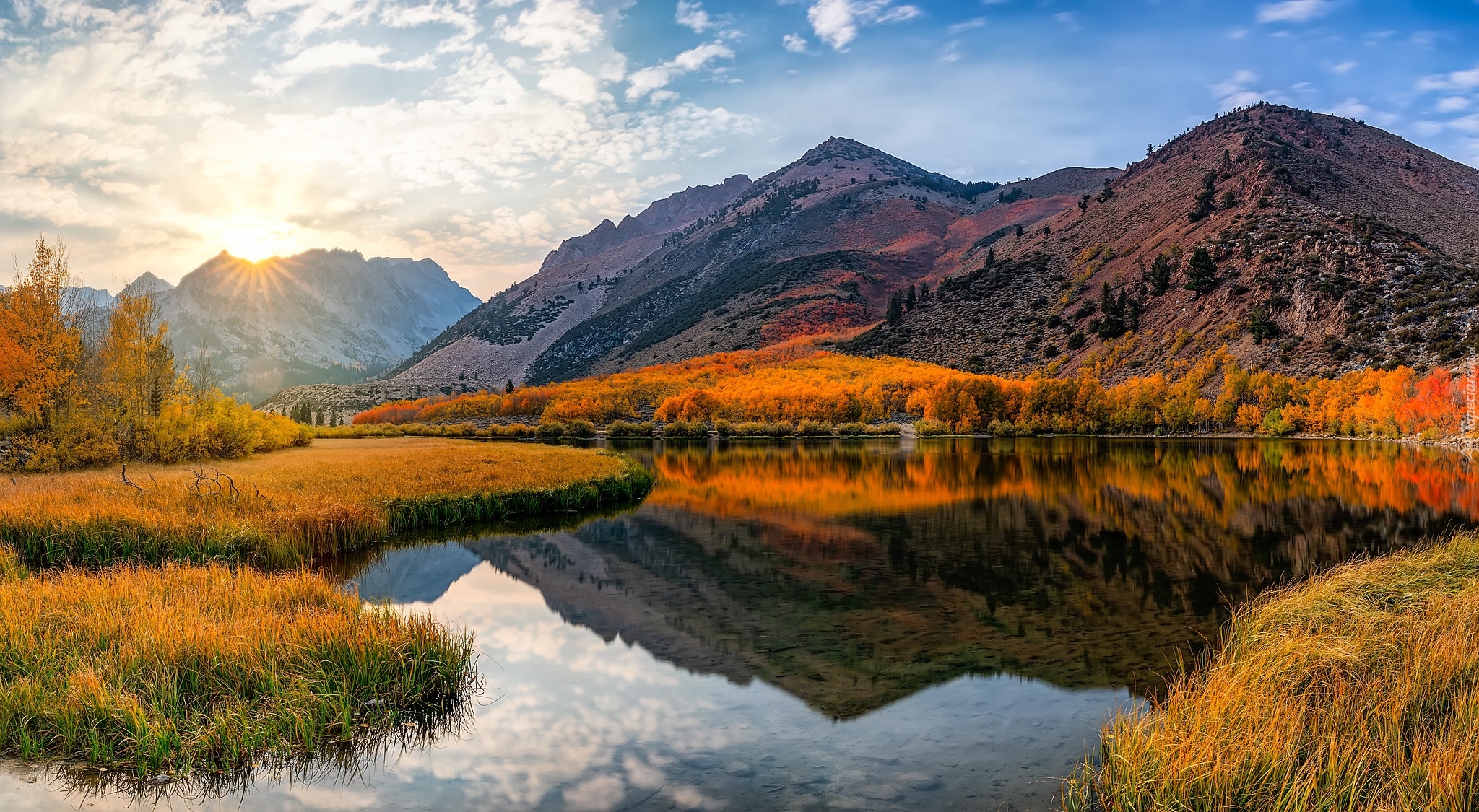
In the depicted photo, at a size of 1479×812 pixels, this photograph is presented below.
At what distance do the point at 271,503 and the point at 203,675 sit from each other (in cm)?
1415

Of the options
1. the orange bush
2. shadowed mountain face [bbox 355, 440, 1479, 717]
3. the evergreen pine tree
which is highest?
the evergreen pine tree

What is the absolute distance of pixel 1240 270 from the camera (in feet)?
315

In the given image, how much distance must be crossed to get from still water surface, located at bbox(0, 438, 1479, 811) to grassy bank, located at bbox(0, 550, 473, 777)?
19.7 inches

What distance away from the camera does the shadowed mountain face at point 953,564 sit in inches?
532

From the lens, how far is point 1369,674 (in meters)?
9.37

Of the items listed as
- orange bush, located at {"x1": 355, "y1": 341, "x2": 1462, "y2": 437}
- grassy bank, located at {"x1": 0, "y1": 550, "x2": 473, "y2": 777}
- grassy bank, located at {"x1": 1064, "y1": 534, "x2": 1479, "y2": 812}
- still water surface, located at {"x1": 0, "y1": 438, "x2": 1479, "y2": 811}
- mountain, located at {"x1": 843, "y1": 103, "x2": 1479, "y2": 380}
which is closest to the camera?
grassy bank, located at {"x1": 1064, "y1": 534, "x2": 1479, "y2": 812}

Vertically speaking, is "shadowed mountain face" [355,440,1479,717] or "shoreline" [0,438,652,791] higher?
"shoreline" [0,438,652,791]

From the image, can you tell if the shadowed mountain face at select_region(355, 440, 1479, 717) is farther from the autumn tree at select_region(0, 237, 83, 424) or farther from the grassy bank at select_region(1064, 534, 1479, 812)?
the autumn tree at select_region(0, 237, 83, 424)

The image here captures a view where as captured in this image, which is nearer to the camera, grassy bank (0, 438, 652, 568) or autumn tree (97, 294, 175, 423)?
grassy bank (0, 438, 652, 568)

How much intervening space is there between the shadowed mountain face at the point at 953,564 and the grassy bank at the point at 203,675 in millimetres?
4548

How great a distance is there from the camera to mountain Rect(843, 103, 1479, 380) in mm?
79688

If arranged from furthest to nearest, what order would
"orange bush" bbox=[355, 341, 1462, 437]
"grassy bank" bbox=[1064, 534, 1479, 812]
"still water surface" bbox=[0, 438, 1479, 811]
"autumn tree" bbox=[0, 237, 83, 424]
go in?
"orange bush" bbox=[355, 341, 1462, 437]
"autumn tree" bbox=[0, 237, 83, 424]
"still water surface" bbox=[0, 438, 1479, 811]
"grassy bank" bbox=[1064, 534, 1479, 812]

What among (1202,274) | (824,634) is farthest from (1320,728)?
(1202,274)

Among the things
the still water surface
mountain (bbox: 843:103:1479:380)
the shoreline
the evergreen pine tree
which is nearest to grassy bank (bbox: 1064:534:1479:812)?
the still water surface
